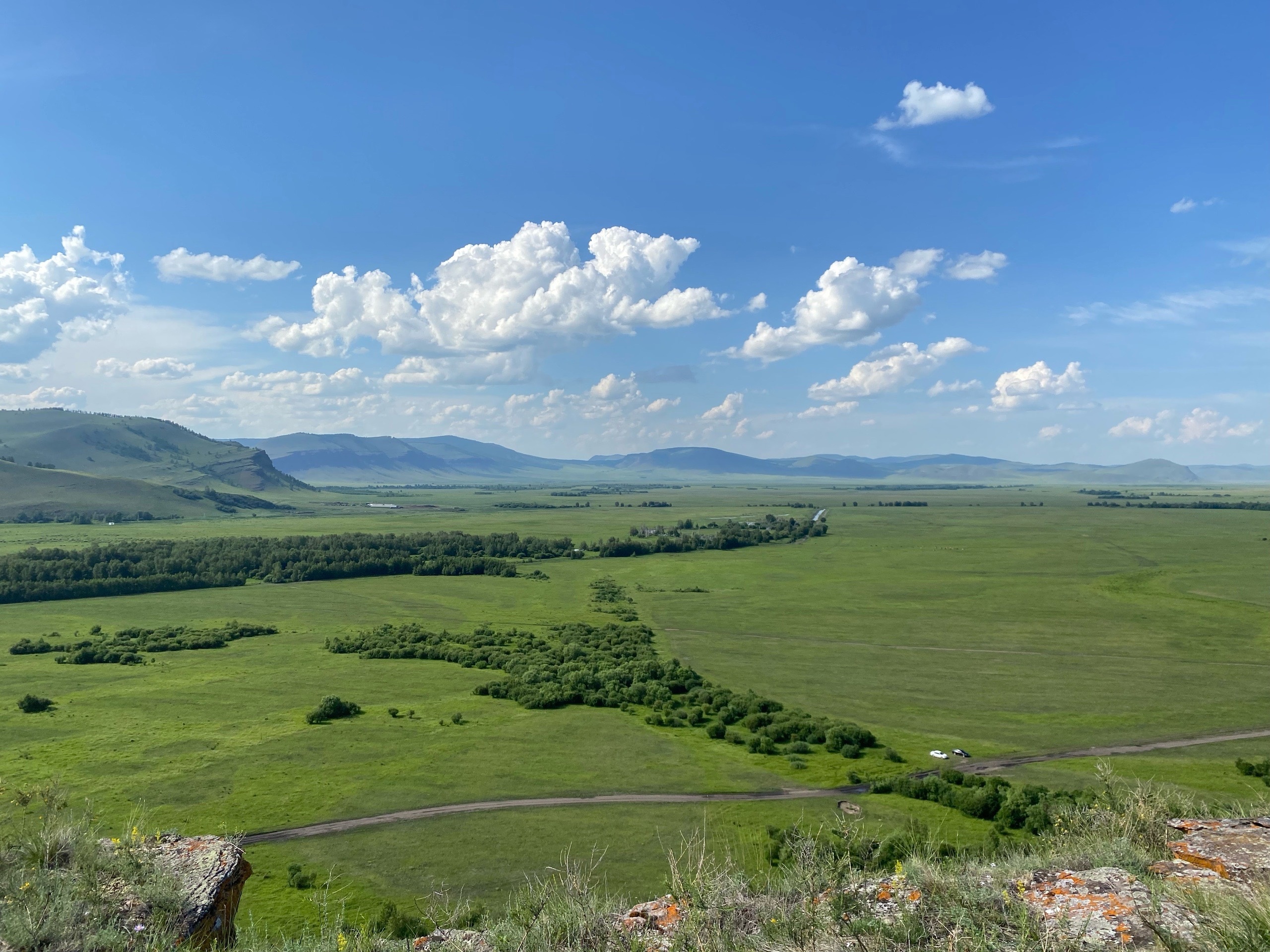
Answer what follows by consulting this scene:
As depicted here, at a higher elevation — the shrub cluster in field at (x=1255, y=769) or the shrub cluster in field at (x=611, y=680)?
the shrub cluster in field at (x=1255, y=769)

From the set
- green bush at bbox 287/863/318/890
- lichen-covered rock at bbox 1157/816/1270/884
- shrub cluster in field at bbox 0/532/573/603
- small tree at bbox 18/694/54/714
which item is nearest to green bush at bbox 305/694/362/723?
small tree at bbox 18/694/54/714

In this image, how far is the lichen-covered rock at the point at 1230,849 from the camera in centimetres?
1151

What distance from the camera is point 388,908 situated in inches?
1183

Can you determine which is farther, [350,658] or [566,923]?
[350,658]

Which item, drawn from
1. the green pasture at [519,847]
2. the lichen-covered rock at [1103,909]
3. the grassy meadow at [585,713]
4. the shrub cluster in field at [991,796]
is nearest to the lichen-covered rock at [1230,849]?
the lichen-covered rock at [1103,909]

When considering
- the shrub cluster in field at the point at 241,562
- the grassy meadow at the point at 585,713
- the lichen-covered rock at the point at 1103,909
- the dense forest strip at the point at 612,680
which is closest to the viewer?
the lichen-covered rock at the point at 1103,909

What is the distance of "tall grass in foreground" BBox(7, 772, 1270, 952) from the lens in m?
9.34

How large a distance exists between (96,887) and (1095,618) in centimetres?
11202

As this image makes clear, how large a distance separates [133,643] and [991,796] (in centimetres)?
9823

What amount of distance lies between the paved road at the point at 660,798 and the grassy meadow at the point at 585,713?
2.66 feet

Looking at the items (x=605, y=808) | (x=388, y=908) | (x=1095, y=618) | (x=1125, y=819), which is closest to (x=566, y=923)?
(x=1125, y=819)

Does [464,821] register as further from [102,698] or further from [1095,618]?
[1095,618]

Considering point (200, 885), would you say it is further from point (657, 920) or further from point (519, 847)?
point (519, 847)

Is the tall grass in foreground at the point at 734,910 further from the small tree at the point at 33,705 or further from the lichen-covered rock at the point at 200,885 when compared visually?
the small tree at the point at 33,705
